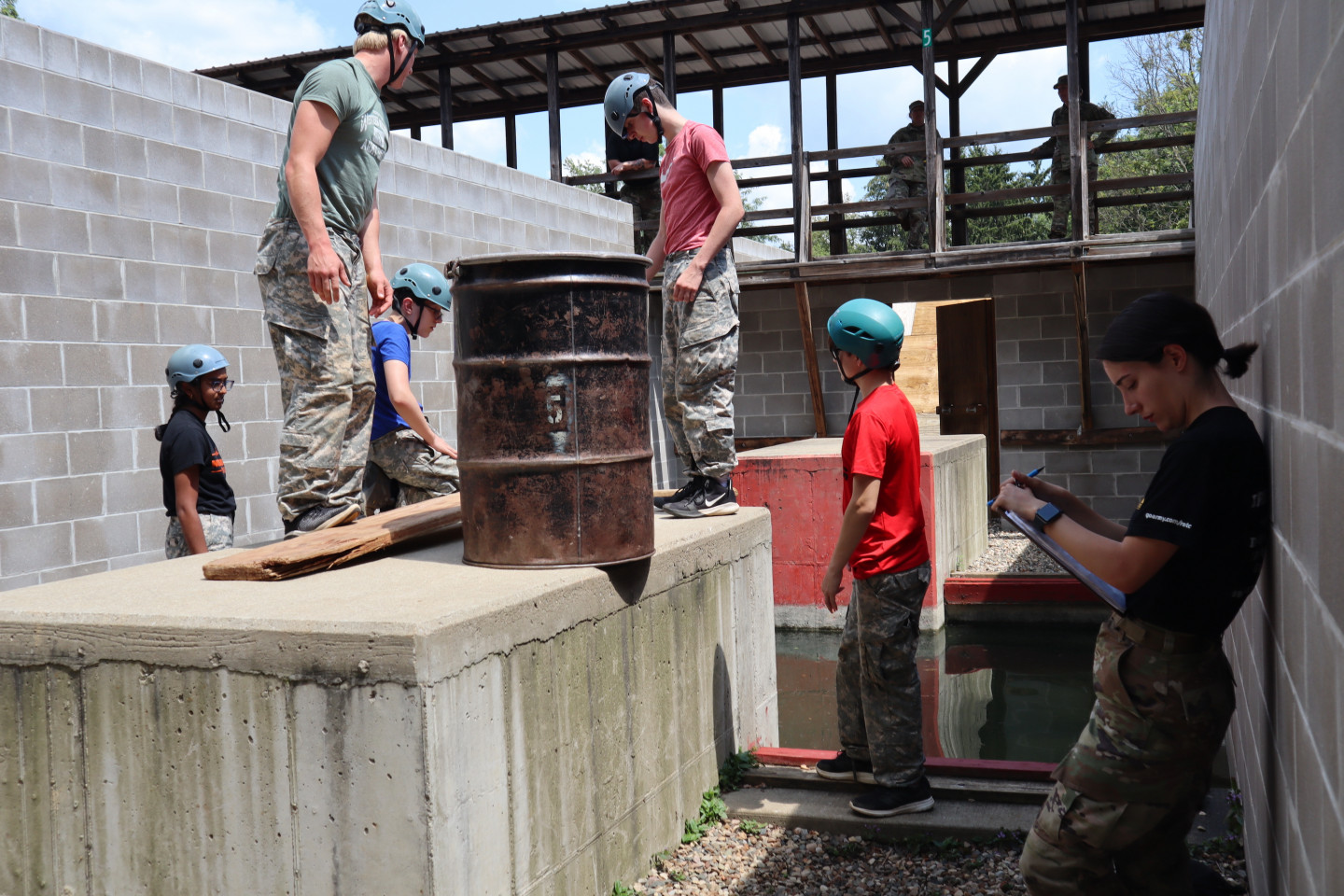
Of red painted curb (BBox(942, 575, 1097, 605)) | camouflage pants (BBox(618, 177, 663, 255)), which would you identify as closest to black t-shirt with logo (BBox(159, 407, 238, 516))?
red painted curb (BBox(942, 575, 1097, 605))

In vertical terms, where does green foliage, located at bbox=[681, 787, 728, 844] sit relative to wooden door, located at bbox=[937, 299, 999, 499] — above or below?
below

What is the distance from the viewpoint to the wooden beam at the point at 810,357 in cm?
1242

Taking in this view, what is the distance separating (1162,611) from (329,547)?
7.35 ft

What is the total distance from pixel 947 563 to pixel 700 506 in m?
4.90

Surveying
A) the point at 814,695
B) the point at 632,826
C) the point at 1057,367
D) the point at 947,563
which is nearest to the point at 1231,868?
the point at 632,826

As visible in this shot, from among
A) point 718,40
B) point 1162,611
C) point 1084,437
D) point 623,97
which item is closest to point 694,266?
point 623,97

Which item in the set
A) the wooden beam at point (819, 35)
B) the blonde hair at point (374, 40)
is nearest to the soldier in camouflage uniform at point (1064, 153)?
the wooden beam at point (819, 35)

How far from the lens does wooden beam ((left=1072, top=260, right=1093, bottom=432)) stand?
11.3m

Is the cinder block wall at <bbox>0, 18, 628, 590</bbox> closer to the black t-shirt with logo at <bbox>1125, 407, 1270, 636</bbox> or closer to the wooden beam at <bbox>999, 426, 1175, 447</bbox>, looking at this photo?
the black t-shirt with logo at <bbox>1125, 407, 1270, 636</bbox>

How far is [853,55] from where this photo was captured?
47.0 ft

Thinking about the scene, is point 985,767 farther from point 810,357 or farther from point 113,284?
point 810,357

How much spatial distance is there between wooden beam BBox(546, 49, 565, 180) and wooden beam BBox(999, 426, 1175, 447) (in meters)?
6.13

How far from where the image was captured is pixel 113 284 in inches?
241

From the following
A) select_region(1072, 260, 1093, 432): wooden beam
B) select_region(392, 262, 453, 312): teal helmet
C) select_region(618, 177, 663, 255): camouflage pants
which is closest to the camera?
select_region(392, 262, 453, 312): teal helmet
